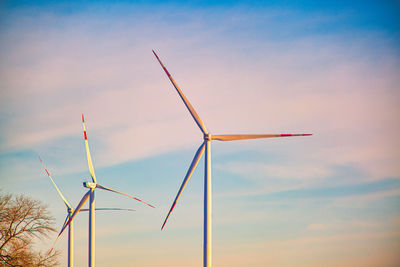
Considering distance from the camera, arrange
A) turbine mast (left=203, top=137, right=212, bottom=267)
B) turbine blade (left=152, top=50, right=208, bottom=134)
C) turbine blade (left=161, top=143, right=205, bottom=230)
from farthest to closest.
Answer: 1. turbine blade (left=152, top=50, right=208, bottom=134)
2. turbine blade (left=161, top=143, right=205, bottom=230)
3. turbine mast (left=203, top=137, right=212, bottom=267)

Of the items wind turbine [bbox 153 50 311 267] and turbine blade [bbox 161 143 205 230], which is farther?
turbine blade [bbox 161 143 205 230]

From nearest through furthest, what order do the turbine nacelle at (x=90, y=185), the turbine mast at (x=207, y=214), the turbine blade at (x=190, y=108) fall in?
the turbine mast at (x=207, y=214)
the turbine blade at (x=190, y=108)
the turbine nacelle at (x=90, y=185)

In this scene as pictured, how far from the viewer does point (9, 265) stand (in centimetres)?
6894

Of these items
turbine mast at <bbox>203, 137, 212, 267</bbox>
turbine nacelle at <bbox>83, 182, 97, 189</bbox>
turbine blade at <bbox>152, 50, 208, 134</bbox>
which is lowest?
turbine mast at <bbox>203, 137, 212, 267</bbox>

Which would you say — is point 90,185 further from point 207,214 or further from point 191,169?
point 207,214

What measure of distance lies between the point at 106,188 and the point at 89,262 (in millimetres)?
9714

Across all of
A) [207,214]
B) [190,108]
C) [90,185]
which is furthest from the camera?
[90,185]

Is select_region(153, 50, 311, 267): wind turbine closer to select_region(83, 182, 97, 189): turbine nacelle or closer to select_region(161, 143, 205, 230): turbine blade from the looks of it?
select_region(161, 143, 205, 230): turbine blade

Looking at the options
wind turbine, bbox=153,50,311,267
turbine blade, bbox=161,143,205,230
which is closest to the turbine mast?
wind turbine, bbox=153,50,311,267

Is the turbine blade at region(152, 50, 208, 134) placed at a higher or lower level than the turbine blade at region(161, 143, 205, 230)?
higher

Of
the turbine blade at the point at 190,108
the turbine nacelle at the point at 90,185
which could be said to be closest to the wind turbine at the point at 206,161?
the turbine blade at the point at 190,108

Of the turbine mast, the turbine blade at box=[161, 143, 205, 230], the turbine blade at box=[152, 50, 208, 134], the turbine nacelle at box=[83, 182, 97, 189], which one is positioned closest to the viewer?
the turbine mast

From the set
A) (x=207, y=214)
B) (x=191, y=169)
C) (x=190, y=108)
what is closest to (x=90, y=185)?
(x=191, y=169)

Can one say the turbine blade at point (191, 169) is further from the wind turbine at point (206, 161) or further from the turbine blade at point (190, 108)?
the turbine blade at point (190, 108)
